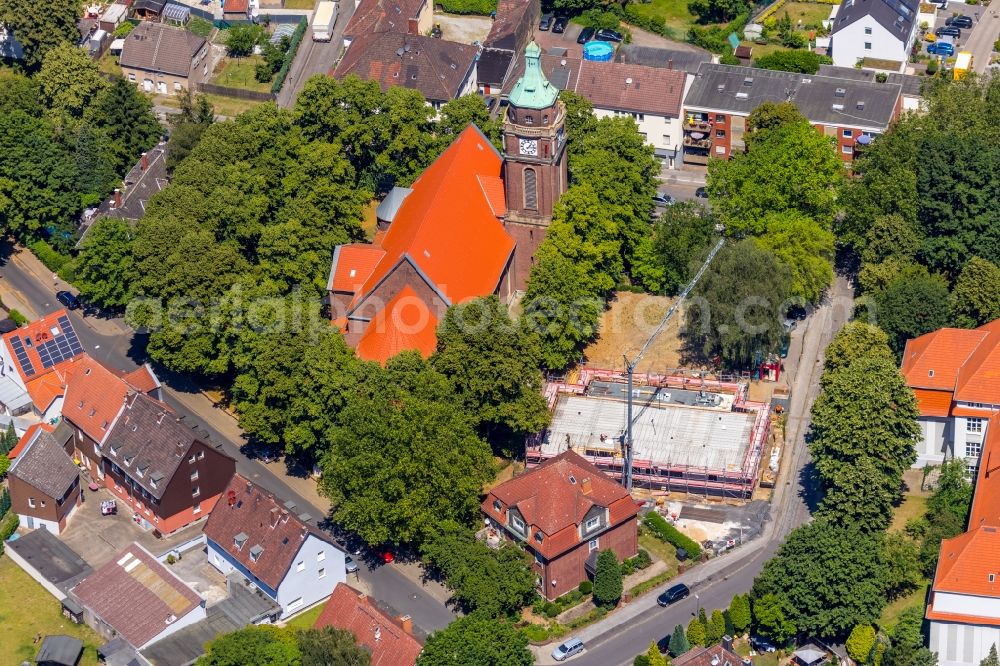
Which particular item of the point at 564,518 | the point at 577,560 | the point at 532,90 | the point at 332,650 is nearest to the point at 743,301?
the point at 532,90

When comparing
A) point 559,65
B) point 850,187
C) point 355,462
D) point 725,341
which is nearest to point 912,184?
point 850,187

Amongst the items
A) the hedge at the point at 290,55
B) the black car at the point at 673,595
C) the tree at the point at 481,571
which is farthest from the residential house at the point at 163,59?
the black car at the point at 673,595

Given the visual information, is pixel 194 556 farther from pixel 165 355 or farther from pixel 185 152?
pixel 185 152

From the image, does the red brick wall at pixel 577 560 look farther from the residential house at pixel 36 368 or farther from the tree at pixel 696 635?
the residential house at pixel 36 368

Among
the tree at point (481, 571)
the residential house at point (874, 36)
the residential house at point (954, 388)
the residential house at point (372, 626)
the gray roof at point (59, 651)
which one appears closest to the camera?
the residential house at point (372, 626)

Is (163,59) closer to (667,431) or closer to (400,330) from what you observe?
(400,330)
